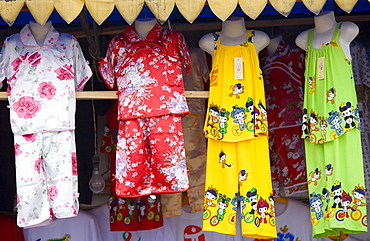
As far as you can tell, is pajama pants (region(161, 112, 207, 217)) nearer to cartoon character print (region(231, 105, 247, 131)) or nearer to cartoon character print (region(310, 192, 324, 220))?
cartoon character print (region(231, 105, 247, 131))

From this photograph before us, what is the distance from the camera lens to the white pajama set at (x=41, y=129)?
4.19 meters

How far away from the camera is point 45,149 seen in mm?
4238

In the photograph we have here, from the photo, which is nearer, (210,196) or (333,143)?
(333,143)

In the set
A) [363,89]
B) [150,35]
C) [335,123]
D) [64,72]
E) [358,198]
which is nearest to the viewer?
[358,198]

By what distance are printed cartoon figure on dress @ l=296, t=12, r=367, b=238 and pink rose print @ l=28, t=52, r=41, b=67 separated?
1996 mm

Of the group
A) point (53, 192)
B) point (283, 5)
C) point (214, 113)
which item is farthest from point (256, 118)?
point (53, 192)

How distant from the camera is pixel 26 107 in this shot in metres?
4.23

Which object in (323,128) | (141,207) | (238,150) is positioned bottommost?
(141,207)

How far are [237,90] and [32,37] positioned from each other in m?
1.55

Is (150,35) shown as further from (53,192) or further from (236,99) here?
(53,192)

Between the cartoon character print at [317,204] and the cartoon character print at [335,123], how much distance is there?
0.47m

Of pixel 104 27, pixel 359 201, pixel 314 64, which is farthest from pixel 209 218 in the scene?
pixel 104 27

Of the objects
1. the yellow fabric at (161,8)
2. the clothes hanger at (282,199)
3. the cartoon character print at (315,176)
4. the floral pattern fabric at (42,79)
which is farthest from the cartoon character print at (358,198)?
the floral pattern fabric at (42,79)

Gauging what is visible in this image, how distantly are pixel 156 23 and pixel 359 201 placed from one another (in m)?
1.96
